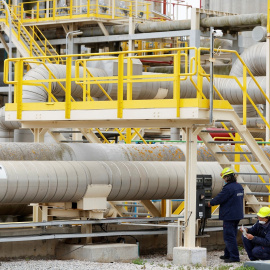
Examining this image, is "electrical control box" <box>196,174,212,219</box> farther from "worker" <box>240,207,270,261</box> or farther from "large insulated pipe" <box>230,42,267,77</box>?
"large insulated pipe" <box>230,42,267,77</box>

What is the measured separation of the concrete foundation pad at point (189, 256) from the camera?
556 inches

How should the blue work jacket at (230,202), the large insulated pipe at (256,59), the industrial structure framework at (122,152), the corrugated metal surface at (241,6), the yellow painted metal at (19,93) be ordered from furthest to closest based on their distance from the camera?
the corrugated metal surface at (241,6) → the large insulated pipe at (256,59) → the yellow painted metal at (19,93) → the blue work jacket at (230,202) → the industrial structure framework at (122,152)

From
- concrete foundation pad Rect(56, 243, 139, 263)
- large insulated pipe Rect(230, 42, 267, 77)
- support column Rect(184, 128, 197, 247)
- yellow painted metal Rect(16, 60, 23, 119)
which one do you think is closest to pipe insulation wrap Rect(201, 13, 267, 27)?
large insulated pipe Rect(230, 42, 267, 77)

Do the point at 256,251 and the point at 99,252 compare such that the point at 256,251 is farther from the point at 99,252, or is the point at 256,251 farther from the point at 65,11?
the point at 65,11

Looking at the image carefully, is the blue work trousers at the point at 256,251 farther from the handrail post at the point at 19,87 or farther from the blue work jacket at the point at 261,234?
the handrail post at the point at 19,87

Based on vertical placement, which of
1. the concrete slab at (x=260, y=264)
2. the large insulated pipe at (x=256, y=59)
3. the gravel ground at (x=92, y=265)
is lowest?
the gravel ground at (x=92, y=265)

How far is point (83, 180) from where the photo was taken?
47.1 ft

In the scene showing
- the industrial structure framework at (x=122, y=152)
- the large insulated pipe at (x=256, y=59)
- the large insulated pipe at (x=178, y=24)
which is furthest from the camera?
the large insulated pipe at (x=178, y=24)

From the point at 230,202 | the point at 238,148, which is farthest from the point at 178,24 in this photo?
the point at 230,202

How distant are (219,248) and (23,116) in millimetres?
4875

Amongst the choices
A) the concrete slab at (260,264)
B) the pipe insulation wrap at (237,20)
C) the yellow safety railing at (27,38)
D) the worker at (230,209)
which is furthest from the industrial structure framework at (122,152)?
the yellow safety railing at (27,38)

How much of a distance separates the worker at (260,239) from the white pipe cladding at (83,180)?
2.11 m

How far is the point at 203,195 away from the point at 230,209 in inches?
22.5

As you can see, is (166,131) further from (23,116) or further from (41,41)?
(23,116)
